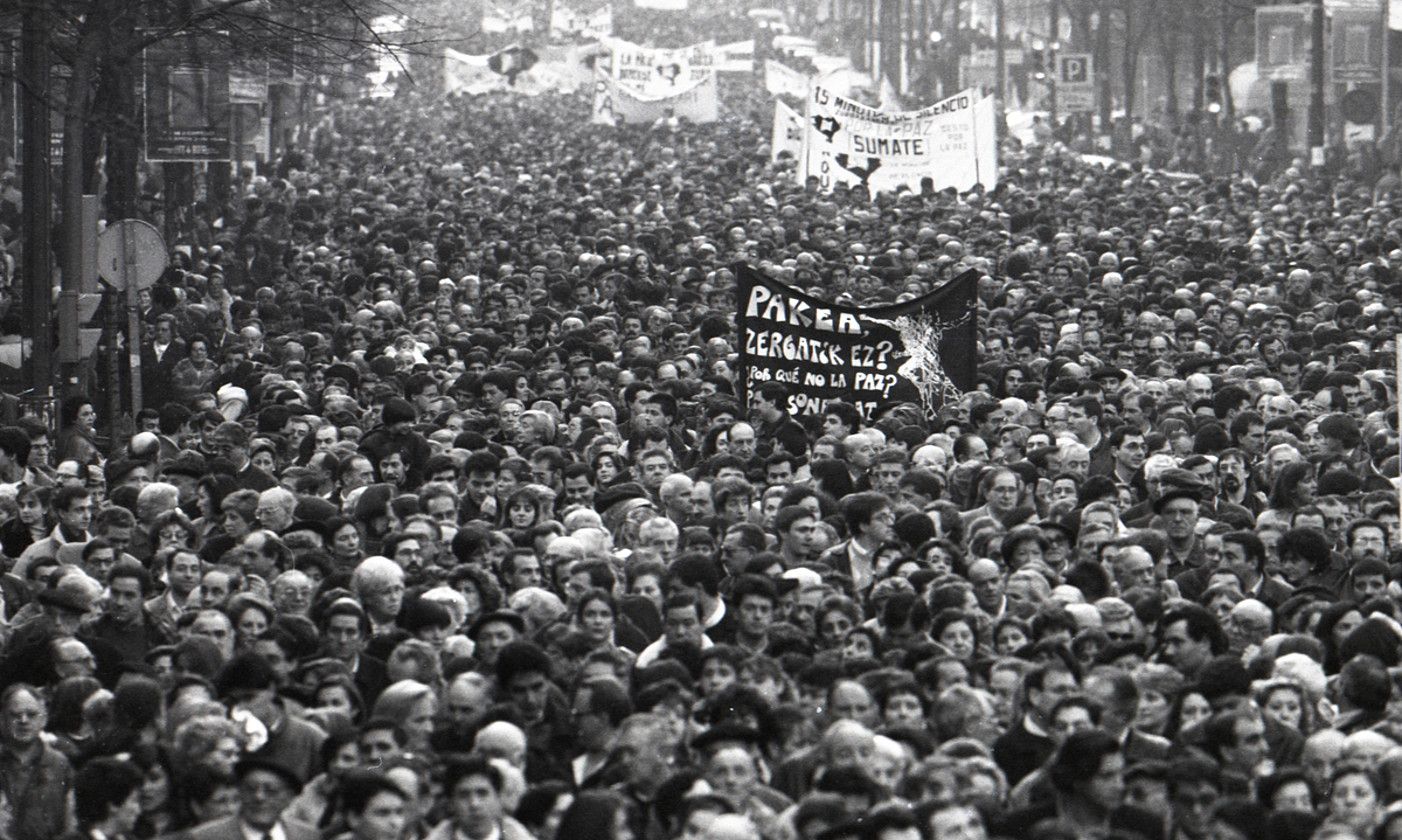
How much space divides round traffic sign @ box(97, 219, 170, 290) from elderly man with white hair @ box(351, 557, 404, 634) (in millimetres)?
8967

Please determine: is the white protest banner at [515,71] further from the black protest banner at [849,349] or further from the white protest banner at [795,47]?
the black protest banner at [849,349]

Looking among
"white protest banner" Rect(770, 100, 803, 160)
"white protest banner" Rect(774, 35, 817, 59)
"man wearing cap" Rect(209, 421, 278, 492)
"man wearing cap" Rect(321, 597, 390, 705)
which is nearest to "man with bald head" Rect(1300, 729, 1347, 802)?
"man wearing cap" Rect(321, 597, 390, 705)

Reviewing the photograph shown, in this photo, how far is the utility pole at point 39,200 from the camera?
20172 mm

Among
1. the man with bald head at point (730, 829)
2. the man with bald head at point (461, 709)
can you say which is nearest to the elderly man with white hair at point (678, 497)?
the man with bald head at point (461, 709)

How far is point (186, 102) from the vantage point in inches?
1064

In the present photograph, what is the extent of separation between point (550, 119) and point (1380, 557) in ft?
166

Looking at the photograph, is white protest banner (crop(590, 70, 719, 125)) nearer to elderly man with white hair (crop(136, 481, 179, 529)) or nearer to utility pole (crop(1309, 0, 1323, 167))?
utility pole (crop(1309, 0, 1323, 167))

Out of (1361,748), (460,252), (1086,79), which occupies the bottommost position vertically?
(1361,748)

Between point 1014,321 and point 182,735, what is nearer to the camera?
point 182,735

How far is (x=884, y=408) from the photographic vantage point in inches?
691

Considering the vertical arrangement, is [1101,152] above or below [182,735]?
above

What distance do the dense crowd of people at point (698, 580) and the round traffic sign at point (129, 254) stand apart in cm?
87

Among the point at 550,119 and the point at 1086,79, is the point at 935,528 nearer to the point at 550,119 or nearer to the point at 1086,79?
the point at 1086,79

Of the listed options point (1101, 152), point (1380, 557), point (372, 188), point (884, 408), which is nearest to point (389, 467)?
point (884, 408)
